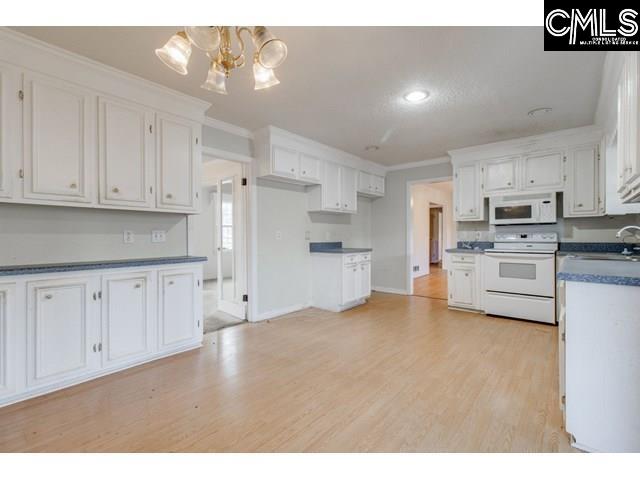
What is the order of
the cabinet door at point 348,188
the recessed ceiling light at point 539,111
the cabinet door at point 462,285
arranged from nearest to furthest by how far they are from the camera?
1. the recessed ceiling light at point 539,111
2. the cabinet door at point 462,285
3. the cabinet door at point 348,188

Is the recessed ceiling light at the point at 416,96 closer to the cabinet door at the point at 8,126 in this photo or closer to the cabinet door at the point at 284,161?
the cabinet door at the point at 284,161

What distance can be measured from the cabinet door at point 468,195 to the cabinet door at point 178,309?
3834 mm

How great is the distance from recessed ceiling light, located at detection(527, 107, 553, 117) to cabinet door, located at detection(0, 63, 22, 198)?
449cm

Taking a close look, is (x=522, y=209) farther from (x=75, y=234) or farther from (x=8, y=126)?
(x=8, y=126)

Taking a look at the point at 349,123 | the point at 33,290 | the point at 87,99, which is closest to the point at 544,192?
the point at 349,123

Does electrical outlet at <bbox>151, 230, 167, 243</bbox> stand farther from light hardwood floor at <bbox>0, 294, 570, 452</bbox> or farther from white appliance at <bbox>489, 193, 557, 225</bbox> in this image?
white appliance at <bbox>489, 193, 557, 225</bbox>

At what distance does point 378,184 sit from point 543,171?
2502mm

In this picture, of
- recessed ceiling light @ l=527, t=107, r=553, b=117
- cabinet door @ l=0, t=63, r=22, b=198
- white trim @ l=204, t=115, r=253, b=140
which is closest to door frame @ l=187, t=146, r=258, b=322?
white trim @ l=204, t=115, r=253, b=140

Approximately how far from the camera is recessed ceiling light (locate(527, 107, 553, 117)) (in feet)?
10.5

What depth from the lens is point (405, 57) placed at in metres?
2.29

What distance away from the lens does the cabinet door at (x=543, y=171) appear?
3.89m
